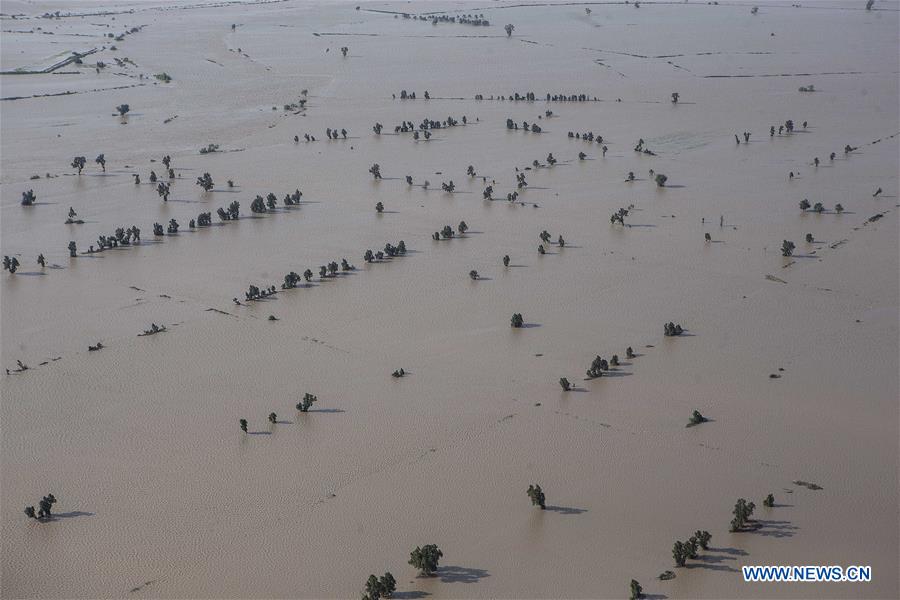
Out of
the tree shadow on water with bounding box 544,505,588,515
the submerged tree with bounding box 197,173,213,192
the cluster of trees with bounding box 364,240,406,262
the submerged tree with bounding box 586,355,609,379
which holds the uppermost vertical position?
the submerged tree with bounding box 197,173,213,192

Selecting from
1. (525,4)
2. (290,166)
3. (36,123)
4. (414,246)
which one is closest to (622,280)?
(414,246)

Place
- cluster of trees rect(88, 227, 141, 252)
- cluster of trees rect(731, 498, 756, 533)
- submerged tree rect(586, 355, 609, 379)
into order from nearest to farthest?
1. cluster of trees rect(731, 498, 756, 533)
2. submerged tree rect(586, 355, 609, 379)
3. cluster of trees rect(88, 227, 141, 252)

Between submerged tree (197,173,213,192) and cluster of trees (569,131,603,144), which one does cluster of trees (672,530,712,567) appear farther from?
cluster of trees (569,131,603,144)

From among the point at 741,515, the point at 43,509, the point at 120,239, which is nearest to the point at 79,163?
the point at 120,239

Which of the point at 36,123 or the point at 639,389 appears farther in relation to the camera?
the point at 36,123

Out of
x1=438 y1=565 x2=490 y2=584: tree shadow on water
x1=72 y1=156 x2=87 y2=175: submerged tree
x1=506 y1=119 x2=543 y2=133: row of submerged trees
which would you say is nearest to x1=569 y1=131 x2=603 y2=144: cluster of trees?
x1=506 y1=119 x2=543 y2=133: row of submerged trees

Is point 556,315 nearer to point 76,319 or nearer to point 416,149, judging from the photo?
point 76,319

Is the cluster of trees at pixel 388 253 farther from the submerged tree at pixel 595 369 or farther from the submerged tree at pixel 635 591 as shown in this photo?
the submerged tree at pixel 635 591
